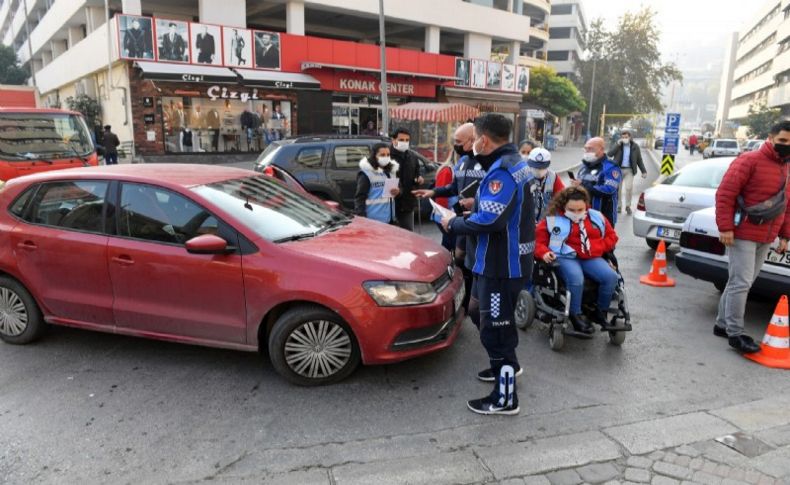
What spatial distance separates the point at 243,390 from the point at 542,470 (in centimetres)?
208

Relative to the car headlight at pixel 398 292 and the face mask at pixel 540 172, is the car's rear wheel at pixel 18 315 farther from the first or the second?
the face mask at pixel 540 172

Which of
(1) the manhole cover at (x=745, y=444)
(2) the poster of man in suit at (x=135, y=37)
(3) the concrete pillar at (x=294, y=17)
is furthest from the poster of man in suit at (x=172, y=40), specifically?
(1) the manhole cover at (x=745, y=444)

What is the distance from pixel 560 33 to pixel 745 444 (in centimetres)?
8060

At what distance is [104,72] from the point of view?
22266mm

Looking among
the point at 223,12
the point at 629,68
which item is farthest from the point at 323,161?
the point at 629,68

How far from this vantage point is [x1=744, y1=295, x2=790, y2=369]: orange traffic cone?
443 cm

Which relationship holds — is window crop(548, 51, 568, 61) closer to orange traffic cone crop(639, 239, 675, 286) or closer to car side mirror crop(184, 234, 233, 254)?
orange traffic cone crop(639, 239, 675, 286)

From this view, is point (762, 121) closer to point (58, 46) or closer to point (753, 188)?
point (58, 46)

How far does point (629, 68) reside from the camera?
6391 centimetres

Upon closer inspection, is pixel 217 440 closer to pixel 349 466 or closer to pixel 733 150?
pixel 349 466

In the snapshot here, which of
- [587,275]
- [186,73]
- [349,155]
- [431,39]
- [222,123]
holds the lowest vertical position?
[587,275]

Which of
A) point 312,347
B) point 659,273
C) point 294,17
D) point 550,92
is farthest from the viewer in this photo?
point 550,92

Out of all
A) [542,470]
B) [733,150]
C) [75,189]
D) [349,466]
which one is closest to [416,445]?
[349,466]

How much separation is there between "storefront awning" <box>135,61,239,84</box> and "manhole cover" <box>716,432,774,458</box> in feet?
60.5
